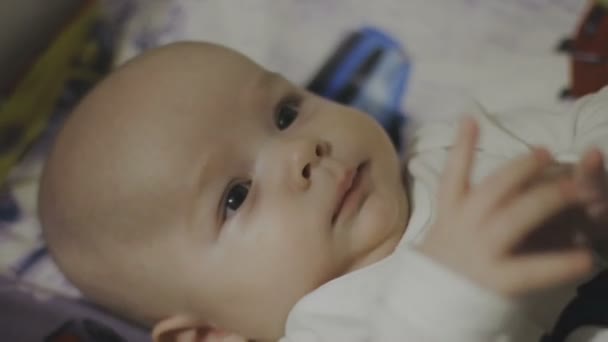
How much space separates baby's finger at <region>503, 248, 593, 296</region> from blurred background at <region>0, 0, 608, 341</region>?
47 cm

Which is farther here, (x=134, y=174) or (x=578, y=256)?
(x=134, y=174)

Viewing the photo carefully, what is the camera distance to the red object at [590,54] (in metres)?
1.03

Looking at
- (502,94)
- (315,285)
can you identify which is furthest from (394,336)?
(502,94)

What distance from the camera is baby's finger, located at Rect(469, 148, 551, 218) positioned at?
63 cm

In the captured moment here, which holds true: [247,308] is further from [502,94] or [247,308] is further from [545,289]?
[502,94]

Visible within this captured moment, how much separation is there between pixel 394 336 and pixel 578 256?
0.53 feet

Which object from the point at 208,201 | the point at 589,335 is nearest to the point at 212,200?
the point at 208,201

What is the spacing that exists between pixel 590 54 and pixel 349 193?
43cm

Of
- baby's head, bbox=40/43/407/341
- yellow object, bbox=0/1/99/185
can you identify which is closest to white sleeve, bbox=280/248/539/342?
baby's head, bbox=40/43/407/341

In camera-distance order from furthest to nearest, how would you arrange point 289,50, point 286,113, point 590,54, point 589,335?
point 289,50
point 590,54
point 286,113
point 589,335

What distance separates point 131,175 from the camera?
0.81m

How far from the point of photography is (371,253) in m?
0.80

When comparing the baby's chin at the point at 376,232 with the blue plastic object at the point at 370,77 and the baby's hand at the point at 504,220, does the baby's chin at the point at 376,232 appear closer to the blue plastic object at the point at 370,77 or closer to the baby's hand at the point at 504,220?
the baby's hand at the point at 504,220

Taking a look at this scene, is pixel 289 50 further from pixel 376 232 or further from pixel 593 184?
pixel 593 184
